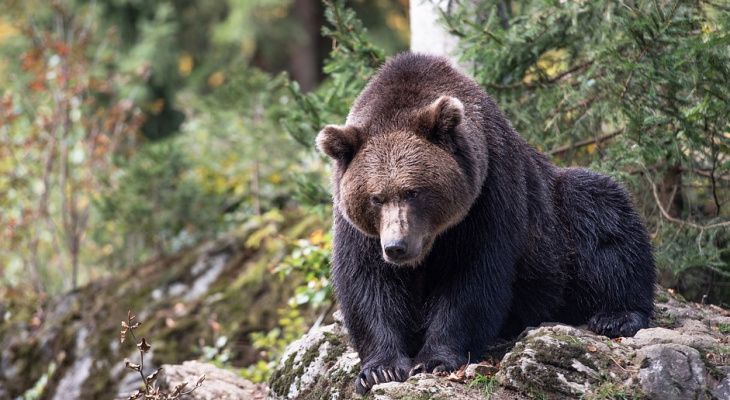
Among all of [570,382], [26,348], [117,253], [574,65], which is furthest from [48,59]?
[570,382]

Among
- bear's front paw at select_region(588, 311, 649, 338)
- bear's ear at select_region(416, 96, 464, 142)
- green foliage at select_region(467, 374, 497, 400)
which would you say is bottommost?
green foliage at select_region(467, 374, 497, 400)

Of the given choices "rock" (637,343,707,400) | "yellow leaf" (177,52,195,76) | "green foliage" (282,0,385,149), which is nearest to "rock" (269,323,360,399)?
"rock" (637,343,707,400)

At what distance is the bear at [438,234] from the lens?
4.32 metres

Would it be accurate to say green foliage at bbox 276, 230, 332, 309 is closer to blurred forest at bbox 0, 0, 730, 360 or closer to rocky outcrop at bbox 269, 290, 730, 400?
blurred forest at bbox 0, 0, 730, 360

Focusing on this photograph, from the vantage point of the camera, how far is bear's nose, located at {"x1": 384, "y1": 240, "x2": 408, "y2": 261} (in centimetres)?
409

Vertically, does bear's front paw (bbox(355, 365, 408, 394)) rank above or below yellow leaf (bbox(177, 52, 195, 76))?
below

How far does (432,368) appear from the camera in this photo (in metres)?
4.29

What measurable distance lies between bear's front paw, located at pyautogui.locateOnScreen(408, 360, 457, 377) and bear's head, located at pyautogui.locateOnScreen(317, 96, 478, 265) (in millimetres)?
555

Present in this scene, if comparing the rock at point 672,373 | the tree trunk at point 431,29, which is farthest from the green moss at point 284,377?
the tree trunk at point 431,29

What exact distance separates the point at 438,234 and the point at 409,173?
43 centimetres

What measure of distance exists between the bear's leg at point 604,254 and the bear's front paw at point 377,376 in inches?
54.6

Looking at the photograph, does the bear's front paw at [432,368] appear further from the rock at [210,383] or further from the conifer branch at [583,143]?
the conifer branch at [583,143]

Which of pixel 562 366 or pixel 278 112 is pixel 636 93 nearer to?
pixel 562 366

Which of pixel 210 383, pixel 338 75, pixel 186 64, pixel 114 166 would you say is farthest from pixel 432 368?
pixel 186 64
